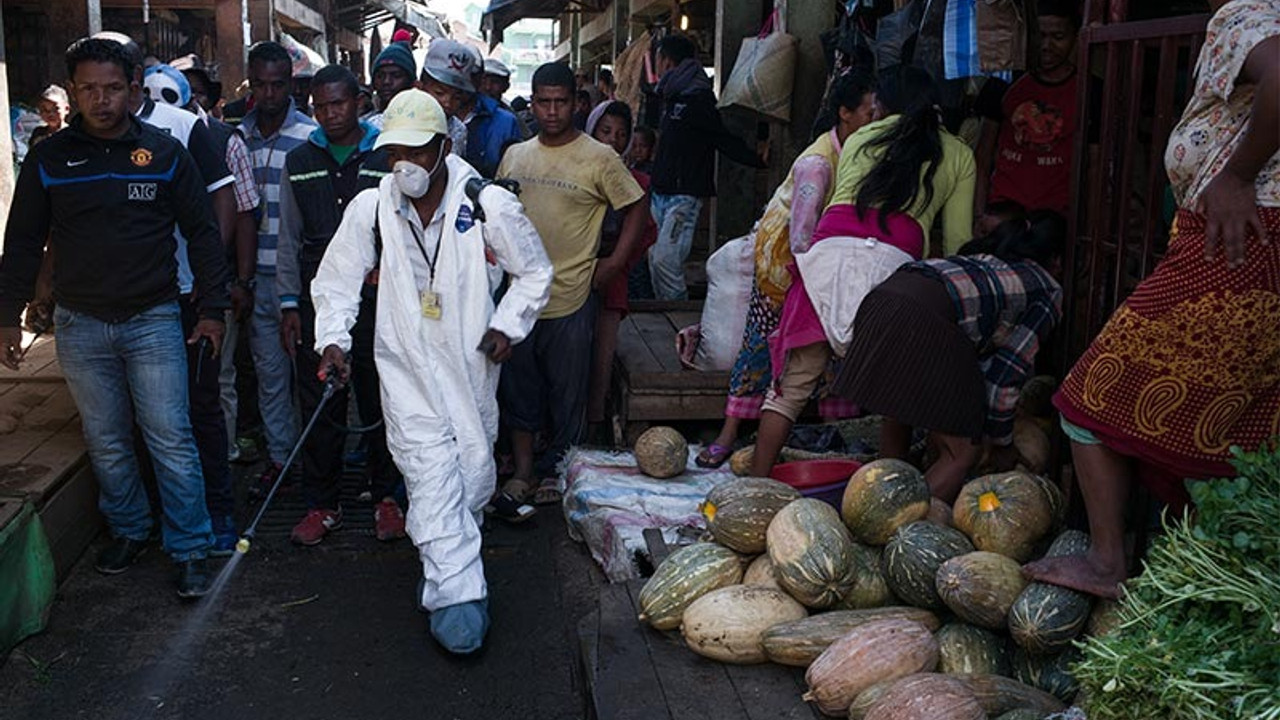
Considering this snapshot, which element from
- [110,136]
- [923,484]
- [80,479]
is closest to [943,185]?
[923,484]

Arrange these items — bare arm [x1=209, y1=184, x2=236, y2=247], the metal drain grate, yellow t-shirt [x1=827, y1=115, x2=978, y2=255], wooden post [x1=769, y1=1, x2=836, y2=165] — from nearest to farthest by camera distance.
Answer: yellow t-shirt [x1=827, y1=115, x2=978, y2=255] < bare arm [x1=209, y1=184, x2=236, y2=247] < the metal drain grate < wooden post [x1=769, y1=1, x2=836, y2=165]

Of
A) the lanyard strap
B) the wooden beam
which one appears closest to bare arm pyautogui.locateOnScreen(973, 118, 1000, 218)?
the lanyard strap

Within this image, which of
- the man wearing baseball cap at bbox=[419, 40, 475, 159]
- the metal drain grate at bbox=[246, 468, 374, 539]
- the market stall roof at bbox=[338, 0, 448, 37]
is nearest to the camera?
the metal drain grate at bbox=[246, 468, 374, 539]

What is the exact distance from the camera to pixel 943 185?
17.2 feet

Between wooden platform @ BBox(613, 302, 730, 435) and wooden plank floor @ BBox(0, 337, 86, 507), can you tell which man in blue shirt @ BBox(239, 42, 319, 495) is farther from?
wooden platform @ BBox(613, 302, 730, 435)

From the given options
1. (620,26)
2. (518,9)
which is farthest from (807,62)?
(518,9)

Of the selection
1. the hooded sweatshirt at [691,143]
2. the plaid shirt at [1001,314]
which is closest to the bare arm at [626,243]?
the plaid shirt at [1001,314]

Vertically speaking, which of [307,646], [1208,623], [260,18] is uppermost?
[260,18]

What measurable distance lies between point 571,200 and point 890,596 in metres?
3.17

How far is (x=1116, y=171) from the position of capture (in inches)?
172

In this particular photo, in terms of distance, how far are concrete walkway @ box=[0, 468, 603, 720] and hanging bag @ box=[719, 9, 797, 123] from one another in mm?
4224

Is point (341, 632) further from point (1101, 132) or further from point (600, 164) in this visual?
point (1101, 132)

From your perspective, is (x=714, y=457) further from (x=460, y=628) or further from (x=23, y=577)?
(x=23, y=577)

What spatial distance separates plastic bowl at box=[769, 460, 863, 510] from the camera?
4.85m
